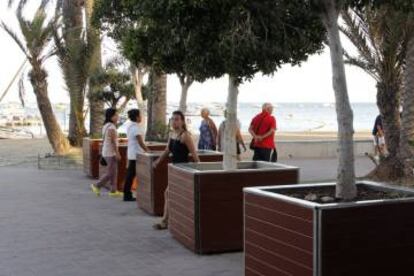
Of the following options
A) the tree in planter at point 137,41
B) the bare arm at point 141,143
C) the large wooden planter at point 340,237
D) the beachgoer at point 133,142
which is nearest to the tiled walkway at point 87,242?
the beachgoer at point 133,142

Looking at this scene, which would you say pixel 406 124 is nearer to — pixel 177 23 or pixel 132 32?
pixel 132 32

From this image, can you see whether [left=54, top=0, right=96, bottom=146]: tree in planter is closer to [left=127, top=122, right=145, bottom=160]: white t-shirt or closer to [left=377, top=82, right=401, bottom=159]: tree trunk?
→ [left=127, top=122, right=145, bottom=160]: white t-shirt

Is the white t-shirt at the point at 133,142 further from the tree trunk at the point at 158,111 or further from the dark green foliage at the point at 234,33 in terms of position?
the tree trunk at the point at 158,111

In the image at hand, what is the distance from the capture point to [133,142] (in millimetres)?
10789

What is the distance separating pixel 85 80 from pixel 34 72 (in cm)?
158

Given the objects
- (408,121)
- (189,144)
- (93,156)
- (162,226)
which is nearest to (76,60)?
(93,156)

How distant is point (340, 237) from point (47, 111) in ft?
51.5

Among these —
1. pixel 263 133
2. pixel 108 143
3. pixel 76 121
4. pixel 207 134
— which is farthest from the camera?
pixel 76 121

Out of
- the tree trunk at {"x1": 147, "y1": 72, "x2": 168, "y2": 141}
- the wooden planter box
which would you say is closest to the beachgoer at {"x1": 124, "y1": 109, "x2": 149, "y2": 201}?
the wooden planter box

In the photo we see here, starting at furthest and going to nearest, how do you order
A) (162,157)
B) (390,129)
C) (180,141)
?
(390,129) < (162,157) < (180,141)

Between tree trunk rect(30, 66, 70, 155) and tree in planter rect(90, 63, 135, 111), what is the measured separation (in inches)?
80.7

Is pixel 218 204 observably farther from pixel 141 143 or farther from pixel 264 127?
pixel 264 127

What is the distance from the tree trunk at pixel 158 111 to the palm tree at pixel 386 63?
5289 mm

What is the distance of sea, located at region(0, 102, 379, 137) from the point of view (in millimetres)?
53263
